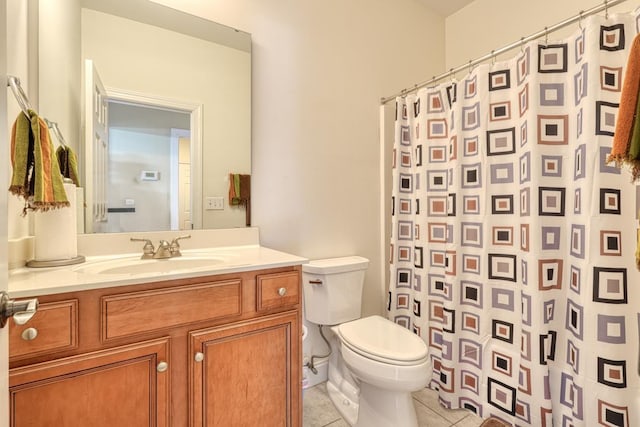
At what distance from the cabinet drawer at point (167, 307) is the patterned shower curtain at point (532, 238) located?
1.19 metres

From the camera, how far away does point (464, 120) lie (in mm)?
1641

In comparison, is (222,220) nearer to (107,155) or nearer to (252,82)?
(107,155)

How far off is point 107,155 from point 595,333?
2151 mm

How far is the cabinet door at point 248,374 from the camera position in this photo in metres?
1.06

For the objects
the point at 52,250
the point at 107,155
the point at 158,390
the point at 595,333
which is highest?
the point at 107,155

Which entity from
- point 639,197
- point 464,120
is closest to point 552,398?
point 639,197

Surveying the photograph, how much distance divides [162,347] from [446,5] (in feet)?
9.32

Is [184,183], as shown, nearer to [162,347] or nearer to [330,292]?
[162,347]

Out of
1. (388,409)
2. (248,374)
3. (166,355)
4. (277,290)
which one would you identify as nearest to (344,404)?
(388,409)

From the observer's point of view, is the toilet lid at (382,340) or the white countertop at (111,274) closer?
the white countertop at (111,274)

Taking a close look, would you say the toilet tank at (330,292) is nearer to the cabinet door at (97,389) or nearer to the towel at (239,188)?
the towel at (239,188)

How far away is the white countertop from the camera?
84 cm

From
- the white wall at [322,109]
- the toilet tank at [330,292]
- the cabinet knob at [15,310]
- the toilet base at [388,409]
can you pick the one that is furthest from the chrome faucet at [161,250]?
the toilet base at [388,409]

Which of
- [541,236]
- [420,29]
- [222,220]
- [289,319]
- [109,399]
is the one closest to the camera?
[109,399]
